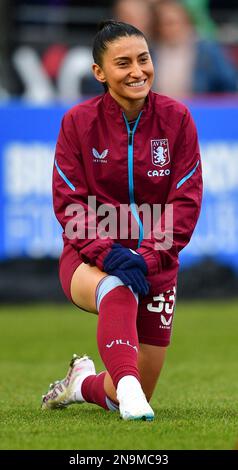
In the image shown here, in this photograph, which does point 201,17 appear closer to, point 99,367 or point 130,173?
point 99,367

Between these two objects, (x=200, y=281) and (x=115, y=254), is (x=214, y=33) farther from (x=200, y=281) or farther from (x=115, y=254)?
(x=115, y=254)

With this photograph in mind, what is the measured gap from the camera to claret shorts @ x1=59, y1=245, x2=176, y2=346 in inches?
238

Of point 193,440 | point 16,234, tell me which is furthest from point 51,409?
point 16,234

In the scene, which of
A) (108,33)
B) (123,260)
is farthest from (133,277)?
(108,33)

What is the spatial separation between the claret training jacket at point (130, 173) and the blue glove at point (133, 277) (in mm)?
154

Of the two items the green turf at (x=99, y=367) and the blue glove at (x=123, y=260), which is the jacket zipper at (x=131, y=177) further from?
the green turf at (x=99, y=367)

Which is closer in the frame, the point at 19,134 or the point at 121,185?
the point at 121,185

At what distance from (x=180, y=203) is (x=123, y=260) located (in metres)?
0.46

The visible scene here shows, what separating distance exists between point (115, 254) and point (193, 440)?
1053 millimetres

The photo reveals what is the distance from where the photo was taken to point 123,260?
570 cm

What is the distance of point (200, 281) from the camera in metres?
12.8

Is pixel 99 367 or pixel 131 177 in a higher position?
pixel 131 177

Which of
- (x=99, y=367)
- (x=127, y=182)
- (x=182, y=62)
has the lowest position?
(x=99, y=367)

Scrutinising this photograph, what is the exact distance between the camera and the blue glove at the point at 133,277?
18.6ft
